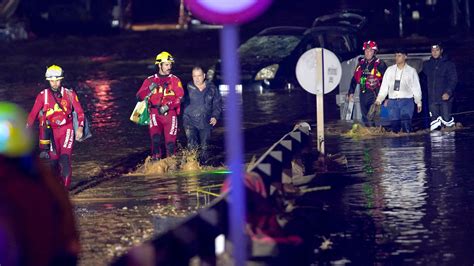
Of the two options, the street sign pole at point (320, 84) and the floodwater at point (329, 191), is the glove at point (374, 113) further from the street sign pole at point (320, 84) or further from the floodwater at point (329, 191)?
the street sign pole at point (320, 84)

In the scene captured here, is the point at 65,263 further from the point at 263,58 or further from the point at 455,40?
the point at 455,40

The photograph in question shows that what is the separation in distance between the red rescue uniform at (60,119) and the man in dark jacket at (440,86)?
7.78m

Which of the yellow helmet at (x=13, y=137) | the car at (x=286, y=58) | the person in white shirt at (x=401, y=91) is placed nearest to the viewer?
the yellow helmet at (x=13, y=137)

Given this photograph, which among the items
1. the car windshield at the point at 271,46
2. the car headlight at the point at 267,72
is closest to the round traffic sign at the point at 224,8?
the car headlight at the point at 267,72

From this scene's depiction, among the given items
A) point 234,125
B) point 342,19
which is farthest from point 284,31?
point 234,125

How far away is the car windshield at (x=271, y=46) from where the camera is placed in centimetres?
3419

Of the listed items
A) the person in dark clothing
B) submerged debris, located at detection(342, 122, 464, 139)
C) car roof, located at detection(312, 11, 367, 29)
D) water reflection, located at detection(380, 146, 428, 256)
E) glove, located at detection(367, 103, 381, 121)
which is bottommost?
water reflection, located at detection(380, 146, 428, 256)

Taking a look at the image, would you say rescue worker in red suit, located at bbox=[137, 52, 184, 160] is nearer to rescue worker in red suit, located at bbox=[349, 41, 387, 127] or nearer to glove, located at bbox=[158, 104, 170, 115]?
glove, located at bbox=[158, 104, 170, 115]

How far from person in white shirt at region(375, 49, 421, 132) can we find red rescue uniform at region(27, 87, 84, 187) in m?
6.86

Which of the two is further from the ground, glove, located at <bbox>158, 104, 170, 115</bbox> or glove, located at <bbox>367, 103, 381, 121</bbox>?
glove, located at <bbox>158, 104, 170, 115</bbox>

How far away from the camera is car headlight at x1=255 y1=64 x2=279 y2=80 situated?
108 ft

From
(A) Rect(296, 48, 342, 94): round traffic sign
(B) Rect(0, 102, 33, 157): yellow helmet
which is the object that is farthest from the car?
(B) Rect(0, 102, 33, 157): yellow helmet

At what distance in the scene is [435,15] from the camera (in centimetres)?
5303

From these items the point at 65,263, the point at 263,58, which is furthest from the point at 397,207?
the point at 263,58
